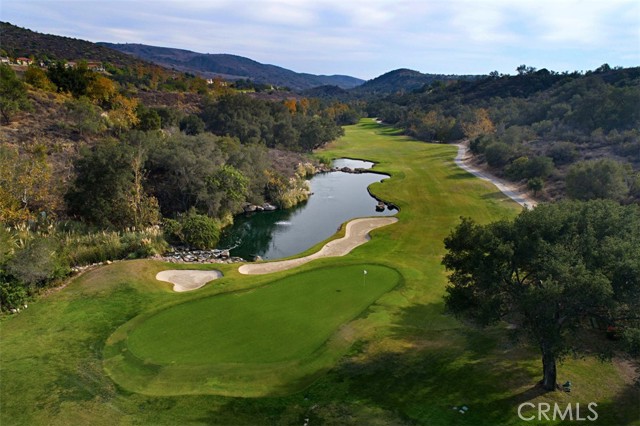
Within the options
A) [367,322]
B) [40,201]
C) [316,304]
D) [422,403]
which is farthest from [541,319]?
[40,201]

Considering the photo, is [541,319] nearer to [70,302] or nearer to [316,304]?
[316,304]

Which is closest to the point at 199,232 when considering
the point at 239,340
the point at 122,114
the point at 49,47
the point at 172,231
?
the point at 172,231

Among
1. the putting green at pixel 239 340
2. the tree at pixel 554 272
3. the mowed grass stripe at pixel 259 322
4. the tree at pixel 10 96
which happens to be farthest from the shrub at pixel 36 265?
the tree at pixel 10 96

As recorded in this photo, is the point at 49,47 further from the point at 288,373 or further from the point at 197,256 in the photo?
the point at 288,373

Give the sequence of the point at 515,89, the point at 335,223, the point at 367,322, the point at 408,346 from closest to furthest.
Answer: the point at 408,346 → the point at 367,322 → the point at 335,223 → the point at 515,89

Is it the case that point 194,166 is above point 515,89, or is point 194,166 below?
below

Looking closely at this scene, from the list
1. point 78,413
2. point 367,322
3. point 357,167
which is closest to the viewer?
point 78,413

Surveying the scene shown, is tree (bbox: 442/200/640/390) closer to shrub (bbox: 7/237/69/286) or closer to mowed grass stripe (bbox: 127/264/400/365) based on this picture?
mowed grass stripe (bbox: 127/264/400/365)
